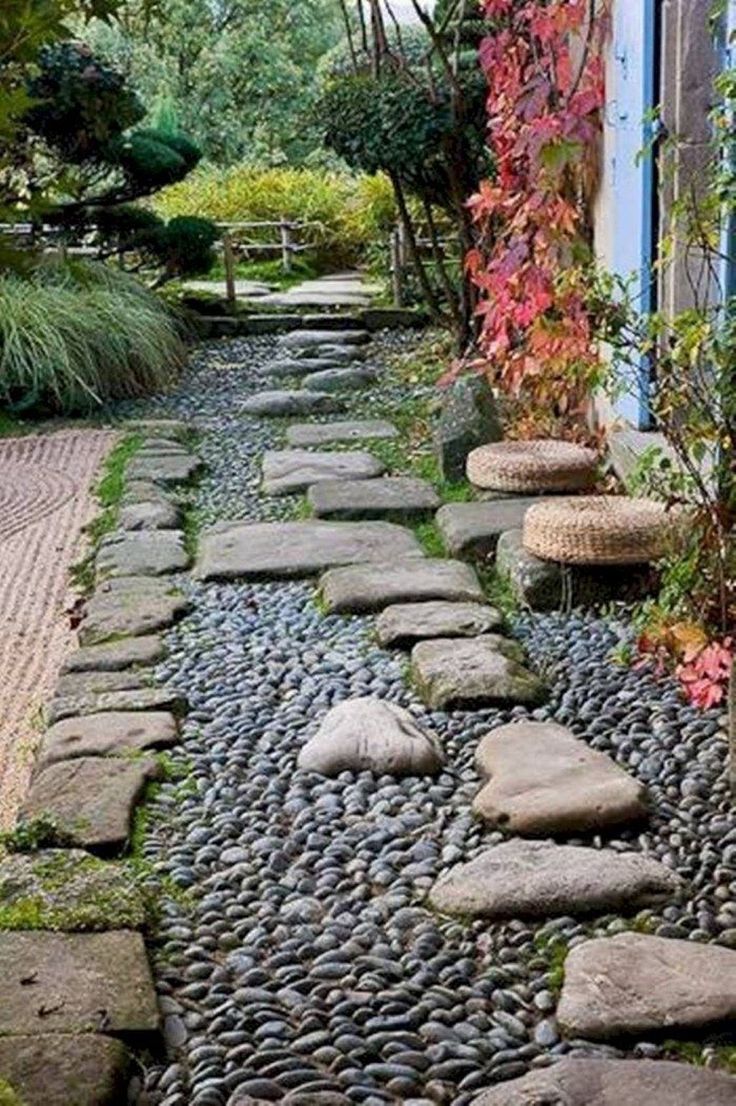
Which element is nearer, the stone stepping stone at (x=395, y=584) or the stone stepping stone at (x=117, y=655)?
the stone stepping stone at (x=117, y=655)

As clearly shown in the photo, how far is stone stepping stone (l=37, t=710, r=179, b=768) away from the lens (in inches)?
126

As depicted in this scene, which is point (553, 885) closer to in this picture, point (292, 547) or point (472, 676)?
point (472, 676)

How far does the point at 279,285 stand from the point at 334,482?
7.22m

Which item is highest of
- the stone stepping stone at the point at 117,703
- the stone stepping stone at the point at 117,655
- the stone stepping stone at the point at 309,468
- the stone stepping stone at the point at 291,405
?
the stone stepping stone at the point at 117,703

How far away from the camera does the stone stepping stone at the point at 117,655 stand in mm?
3842

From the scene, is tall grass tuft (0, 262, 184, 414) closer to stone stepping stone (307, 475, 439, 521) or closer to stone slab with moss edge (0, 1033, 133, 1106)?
stone stepping stone (307, 475, 439, 521)

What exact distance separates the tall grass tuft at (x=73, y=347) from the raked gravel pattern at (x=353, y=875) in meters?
3.82

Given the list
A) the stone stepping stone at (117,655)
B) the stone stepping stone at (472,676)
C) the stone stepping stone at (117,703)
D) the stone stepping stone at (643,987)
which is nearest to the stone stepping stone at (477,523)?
the stone stepping stone at (472,676)

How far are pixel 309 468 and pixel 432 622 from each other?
2.17m

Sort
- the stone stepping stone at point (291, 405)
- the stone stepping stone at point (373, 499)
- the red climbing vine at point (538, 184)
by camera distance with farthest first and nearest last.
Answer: the stone stepping stone at point (291, 405)
the red climbing vine at point (538, 184)
the stone stepping stone at point (373, 499)

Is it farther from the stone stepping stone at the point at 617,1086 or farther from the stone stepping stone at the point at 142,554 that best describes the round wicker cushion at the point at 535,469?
the stone stepping stone at the point at 617,1086

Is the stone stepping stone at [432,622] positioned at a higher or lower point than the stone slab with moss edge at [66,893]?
lower

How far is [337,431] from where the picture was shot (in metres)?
6.89

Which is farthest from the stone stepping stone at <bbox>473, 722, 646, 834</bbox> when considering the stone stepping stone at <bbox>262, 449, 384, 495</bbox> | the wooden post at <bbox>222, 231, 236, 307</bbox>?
the wooden post at <bbox>222, 231, 236, 307</bbox>
